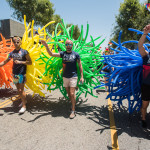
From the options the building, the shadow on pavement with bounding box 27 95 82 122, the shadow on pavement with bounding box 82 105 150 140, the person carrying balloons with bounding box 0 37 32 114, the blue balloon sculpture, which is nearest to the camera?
the shadow on pavement with bounding box 82 105 150 140

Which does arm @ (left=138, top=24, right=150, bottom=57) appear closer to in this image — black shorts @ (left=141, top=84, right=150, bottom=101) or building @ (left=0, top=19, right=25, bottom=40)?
black shorts @ (left=141, top=84, right=150, bottom=101)

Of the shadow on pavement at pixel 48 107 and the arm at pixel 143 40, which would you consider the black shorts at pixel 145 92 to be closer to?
the arm at pixel 143 40

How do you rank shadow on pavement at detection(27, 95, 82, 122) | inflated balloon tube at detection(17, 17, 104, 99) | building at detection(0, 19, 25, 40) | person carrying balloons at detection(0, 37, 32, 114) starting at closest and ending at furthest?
person carrying balloons at detection(0, 37, 32, 114) < shadow on pavement at detection(27, 95, 82, 122) < inflated balloon tube at detection(17, 17, 104, 99) < building at detection(0, 19, 25, 40)

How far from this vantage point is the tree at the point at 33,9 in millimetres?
21688

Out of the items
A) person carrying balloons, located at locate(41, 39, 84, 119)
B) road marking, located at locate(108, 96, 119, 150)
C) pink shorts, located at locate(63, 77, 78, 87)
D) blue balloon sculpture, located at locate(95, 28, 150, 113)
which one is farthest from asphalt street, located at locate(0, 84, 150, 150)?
pink shorts, located at locate(63, 77, 78, 87)

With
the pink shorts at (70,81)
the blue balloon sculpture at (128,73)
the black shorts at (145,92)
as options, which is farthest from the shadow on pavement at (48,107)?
the black shorts at (145,92)

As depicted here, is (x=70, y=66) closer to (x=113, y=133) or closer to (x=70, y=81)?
(x=70, y=81)

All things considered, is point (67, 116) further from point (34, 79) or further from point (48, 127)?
point (34, 79)

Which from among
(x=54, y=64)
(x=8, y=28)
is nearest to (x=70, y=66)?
(x=54, y=64)

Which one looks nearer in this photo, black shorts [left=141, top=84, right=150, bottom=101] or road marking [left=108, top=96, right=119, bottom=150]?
road marking [left=108, top=96, right=119, bottom=150]

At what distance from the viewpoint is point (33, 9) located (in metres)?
22.0

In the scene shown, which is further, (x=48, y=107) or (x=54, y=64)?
(x=48, y=107)

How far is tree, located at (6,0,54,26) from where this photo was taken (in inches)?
854

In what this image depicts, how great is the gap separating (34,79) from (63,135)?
70.4 inches
